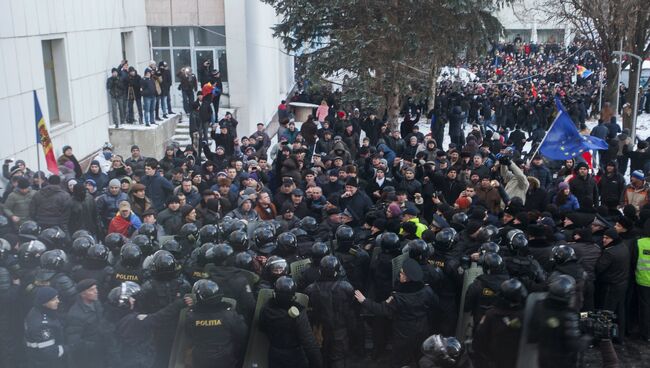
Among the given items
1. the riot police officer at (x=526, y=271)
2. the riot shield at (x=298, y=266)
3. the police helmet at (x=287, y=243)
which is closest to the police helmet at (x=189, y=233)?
the police helmet at (x=287, y=243)

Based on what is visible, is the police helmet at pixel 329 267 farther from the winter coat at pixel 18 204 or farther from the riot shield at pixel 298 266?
the winter coat at pixel 18 204

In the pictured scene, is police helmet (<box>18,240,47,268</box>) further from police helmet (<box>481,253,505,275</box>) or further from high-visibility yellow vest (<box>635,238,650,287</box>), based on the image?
high-visibility yellow vest (<box>635,238,650,287</box>)

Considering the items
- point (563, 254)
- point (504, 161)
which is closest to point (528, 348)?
point (563, 254)

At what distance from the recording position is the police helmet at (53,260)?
23.4 feet

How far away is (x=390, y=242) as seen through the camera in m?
7.82

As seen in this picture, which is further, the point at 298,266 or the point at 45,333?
the point at 298,266

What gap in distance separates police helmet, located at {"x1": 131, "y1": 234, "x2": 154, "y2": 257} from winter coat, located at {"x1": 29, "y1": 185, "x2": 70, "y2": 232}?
3.26 m

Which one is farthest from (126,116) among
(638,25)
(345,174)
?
(638,25)

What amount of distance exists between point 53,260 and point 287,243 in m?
2.34

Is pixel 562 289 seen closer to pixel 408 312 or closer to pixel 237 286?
pixel 408 312

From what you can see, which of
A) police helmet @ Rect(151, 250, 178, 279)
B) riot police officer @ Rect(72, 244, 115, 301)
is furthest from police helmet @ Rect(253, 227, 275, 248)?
riot police officer @ Rect(72, 244, 115, 301)

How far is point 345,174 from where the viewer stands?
11984mm

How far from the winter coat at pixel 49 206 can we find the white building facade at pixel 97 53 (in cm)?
122

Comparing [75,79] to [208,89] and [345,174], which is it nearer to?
[208,89]
